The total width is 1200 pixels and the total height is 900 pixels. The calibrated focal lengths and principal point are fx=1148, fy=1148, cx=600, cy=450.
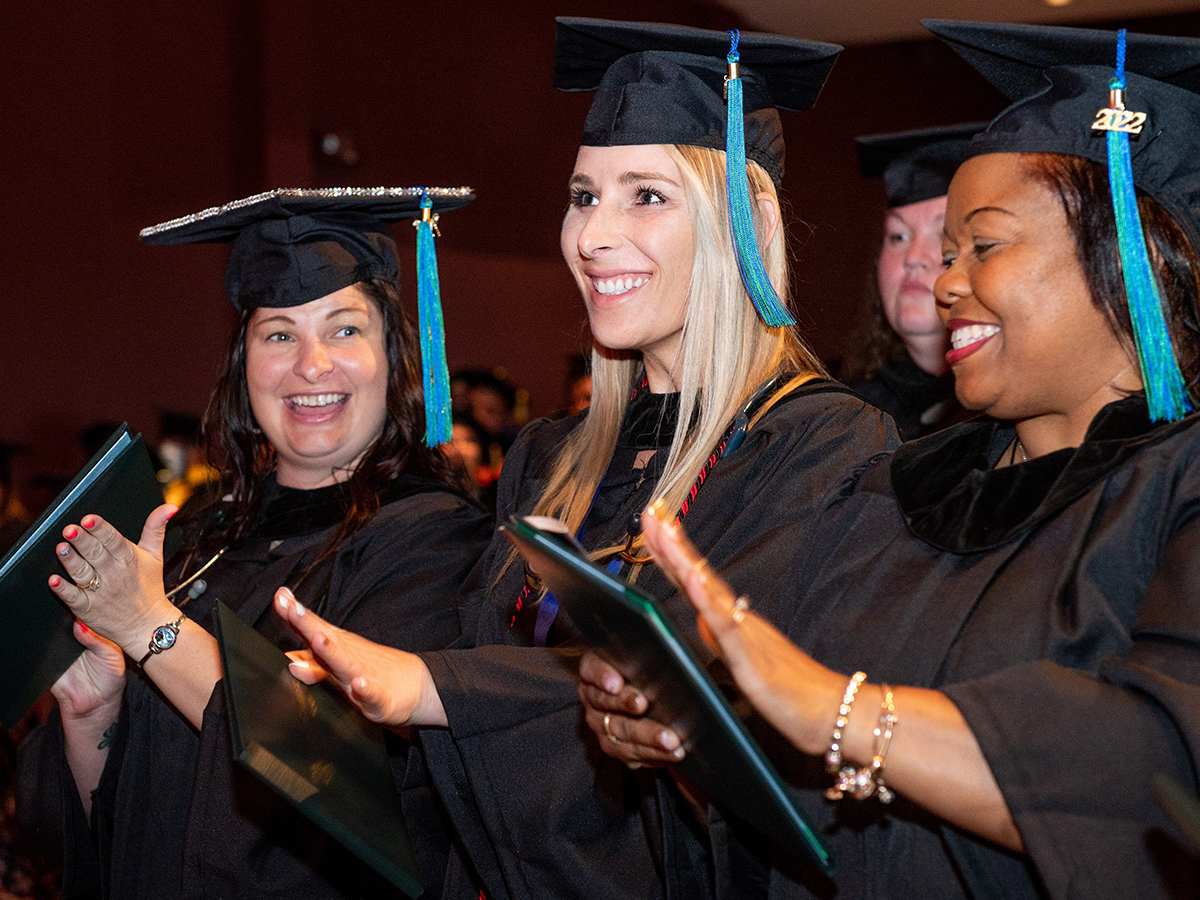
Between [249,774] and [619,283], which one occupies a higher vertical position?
[619,283]

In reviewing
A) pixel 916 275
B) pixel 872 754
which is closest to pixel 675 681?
pixel 872 754

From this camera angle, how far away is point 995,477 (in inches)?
54.6

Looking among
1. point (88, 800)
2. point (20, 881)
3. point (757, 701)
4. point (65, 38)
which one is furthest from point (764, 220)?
point (65, 38)

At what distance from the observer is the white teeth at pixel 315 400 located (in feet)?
7.65

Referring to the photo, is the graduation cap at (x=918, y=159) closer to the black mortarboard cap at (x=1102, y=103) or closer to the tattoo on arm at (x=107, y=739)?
the black mortarboard cap at (x=1102, y=103)

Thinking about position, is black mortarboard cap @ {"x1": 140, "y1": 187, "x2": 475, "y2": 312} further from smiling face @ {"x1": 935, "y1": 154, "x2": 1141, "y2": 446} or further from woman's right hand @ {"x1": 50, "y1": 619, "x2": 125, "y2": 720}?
smiling face @ {"x1": 935, "y1": 154, "x2": 1141, "y2": 446}

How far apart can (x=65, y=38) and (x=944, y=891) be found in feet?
19.9

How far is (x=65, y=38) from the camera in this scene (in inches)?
229

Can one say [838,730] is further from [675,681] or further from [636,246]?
[636,246]

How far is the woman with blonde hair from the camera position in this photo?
1.65 m

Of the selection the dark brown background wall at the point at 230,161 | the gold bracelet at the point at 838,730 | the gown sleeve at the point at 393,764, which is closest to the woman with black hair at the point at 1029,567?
the gold bracelet at the point at 838,730

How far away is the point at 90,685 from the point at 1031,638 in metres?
1.78

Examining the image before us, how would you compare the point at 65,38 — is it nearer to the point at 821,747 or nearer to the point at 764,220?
the point at 764,220

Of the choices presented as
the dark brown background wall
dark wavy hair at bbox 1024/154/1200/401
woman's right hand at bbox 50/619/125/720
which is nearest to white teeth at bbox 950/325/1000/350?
dark wavy hair at bbox 1024/154/1200/401
